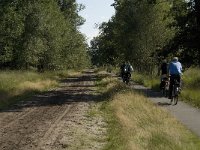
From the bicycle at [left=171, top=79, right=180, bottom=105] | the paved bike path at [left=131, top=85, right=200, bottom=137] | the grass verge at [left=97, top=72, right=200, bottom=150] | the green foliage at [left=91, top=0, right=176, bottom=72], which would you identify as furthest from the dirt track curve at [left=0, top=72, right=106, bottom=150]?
the green foliage at [left=91, top=0, right=176, bottom=72]

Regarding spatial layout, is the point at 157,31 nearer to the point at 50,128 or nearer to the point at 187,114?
the point at 187,114

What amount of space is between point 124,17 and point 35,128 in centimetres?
4031

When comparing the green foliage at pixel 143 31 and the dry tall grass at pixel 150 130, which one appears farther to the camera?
the green foliage at pixel 143 31

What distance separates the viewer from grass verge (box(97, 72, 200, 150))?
37.2 ft

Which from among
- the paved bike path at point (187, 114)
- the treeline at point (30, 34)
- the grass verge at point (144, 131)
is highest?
the treeline at point (30, 34)

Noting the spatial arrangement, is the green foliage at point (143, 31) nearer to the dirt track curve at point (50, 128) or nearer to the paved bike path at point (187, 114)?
the paved bike path at point (187, 114)

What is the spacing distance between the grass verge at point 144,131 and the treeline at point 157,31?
13.3 meters

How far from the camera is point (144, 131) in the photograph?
1322 cm

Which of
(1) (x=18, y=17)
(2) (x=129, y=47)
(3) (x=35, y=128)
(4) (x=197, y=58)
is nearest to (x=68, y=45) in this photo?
(2) (x=129, y=47)

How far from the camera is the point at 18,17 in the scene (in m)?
48.9

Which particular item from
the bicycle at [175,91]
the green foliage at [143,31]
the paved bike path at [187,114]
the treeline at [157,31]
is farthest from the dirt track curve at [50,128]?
the green foliage at [143,31]

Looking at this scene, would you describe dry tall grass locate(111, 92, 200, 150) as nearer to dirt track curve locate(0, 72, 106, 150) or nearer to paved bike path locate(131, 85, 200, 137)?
paved bike path locate(131, 85, 200, 137)

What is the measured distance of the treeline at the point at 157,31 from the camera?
104 ft

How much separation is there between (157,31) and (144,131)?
121ft
